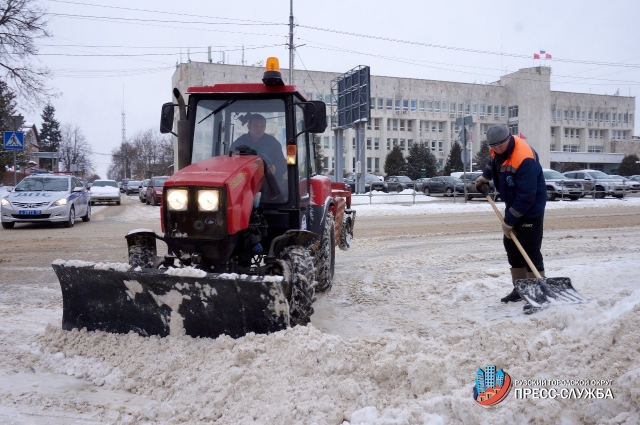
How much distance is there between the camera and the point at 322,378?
367 centimetres

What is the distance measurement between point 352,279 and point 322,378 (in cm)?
435

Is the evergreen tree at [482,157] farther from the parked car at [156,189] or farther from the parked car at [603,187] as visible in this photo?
the parked car at [156,189]

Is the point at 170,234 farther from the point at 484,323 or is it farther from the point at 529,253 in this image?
the point at 529,253

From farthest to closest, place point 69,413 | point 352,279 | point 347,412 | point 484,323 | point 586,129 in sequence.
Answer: point 586,129
point 352,279
point 484,323
point 69,413
point 347,412

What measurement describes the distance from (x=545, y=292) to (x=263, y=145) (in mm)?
3178

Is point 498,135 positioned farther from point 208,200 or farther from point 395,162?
point 395,162

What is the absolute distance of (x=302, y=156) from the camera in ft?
20.3

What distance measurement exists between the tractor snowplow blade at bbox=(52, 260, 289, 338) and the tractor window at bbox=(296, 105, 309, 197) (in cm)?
183

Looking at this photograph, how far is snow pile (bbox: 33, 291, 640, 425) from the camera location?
3.15 m

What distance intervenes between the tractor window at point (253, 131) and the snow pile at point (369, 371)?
2.02 meters

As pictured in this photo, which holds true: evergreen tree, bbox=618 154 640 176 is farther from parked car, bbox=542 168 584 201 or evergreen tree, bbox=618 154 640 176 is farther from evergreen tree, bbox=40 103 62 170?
evergreen tree, bbox=40 103 62 170

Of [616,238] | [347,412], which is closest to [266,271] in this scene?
[347,412]

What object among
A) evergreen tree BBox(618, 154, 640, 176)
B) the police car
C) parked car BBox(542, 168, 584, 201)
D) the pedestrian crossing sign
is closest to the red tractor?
the police car

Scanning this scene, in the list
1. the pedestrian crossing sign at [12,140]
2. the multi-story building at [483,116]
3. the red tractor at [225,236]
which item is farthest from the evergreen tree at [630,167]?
the red tractor at [225,236]
